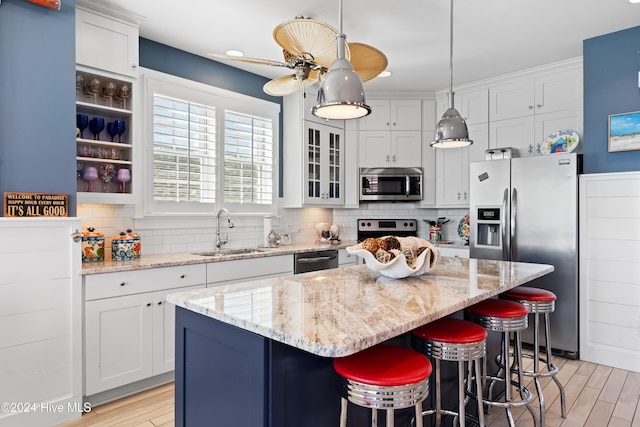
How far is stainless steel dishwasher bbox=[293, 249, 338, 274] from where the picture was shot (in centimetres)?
394

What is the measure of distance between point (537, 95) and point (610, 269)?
1.87 m

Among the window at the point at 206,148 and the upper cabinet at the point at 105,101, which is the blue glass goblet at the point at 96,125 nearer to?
the upper cabinet at the point at 105,101

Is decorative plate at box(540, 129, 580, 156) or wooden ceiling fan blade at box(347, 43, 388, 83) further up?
wooden ceiling fan blade at box(347, 43, 388, 83)

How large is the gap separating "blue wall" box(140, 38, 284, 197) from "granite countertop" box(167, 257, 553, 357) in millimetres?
2480

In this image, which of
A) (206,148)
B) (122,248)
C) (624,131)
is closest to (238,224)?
(206,148)

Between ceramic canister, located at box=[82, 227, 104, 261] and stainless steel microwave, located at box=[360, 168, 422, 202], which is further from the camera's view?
stainless steel microwave, located at box=[360, 168, 422, 202]

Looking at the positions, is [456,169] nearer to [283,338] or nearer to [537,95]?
[537,95]

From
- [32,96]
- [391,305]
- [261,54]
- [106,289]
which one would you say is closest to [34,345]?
[106,289]

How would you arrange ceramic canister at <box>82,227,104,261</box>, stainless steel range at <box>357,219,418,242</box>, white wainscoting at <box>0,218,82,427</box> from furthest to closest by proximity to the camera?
stainless steel range at <box>357,219,418,242</box>, ceramic canister at <box>82,227,104,261</box>, white wainscoting at <box>0,218,82,427</box>

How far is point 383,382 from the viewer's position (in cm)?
131

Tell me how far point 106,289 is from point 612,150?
404cm

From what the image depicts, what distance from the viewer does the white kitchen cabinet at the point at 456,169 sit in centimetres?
458

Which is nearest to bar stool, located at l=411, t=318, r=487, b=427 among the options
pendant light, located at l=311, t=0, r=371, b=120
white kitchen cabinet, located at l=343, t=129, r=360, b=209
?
pendant light, located at l=311, t=0, r=371, b=120

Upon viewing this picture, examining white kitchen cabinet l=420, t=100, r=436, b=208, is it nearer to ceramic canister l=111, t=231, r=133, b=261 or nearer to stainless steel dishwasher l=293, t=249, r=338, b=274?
stainless steel dishwasher l=293, t=249, r=338, b=274
